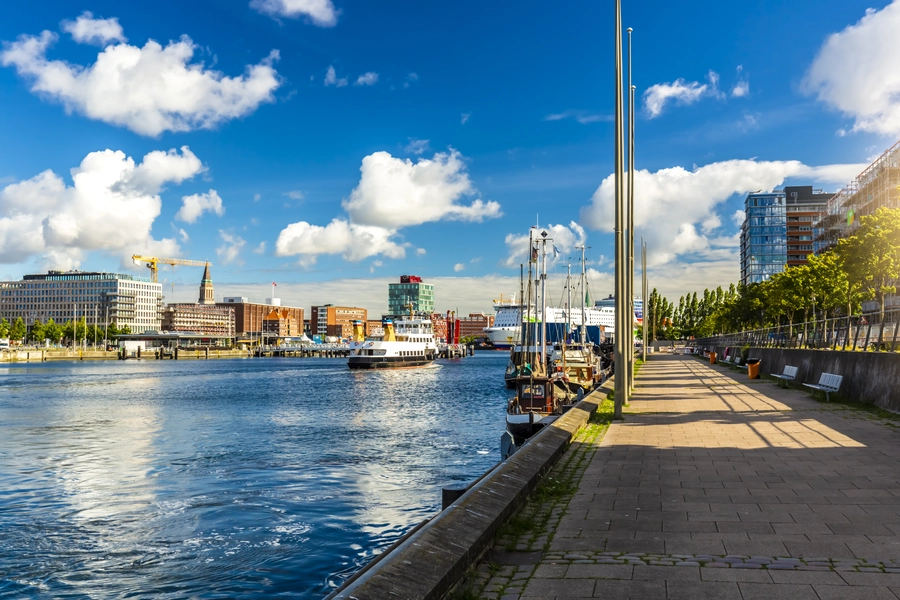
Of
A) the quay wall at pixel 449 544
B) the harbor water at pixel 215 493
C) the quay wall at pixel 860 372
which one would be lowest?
the harbor water at pixel 215 493

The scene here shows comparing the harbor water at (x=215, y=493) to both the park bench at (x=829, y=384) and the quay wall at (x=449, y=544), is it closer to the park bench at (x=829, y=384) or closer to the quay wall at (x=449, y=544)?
the quay wall at (x=449, y=544)

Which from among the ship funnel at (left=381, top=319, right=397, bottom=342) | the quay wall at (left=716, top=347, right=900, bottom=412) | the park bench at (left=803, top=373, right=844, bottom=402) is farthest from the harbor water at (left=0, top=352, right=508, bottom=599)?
the ship funnel at (left=381, top=319, right=397, bottom=342)

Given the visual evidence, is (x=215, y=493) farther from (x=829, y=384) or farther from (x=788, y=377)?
(x=788, y=377)

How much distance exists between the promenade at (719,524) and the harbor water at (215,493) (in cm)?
516

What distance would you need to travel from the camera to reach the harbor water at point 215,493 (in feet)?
42.4

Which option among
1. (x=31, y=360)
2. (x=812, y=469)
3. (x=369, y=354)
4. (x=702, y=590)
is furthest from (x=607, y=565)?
(x=31, y=360)

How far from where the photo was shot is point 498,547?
7.42 metres

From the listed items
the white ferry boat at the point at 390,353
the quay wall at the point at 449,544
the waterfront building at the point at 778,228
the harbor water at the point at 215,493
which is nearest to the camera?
the quay wall at the point at 449,544

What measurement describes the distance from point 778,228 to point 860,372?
6441 inches

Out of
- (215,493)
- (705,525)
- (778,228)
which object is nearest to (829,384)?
(705,525)

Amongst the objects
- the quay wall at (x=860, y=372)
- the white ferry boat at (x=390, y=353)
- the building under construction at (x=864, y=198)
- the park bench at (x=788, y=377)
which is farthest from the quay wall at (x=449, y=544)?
the white ferry boat at (x=390, y=353)

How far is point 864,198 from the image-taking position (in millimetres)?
90375

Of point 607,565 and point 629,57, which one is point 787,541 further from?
point 629,57

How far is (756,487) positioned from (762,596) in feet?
15.6
